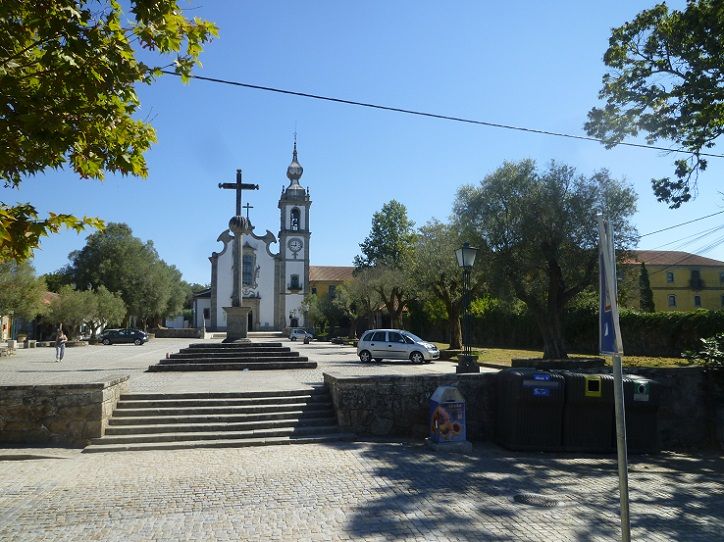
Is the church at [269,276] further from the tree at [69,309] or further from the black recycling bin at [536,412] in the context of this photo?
the black recycling bin at [536,412]

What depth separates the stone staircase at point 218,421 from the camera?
8852 millimetres

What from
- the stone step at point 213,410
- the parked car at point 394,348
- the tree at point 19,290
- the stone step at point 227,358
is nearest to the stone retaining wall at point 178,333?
the tree at point 19,290

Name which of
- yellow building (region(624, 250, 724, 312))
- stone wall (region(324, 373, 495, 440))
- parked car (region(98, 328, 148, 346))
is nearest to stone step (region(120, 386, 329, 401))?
stone wall (region(324, 373, 495, 440))

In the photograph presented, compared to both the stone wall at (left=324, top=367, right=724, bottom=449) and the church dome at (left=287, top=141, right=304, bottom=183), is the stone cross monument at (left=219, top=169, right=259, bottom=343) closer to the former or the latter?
the stone wall at (left=324, top=367, right=724, bottom=449)

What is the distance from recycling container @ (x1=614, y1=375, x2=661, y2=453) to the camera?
28.7ft

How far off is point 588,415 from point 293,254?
58.8 metres

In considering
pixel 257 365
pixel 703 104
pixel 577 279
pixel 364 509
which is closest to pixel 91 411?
pixel 364 509

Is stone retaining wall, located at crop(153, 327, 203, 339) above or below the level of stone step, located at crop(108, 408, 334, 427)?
above

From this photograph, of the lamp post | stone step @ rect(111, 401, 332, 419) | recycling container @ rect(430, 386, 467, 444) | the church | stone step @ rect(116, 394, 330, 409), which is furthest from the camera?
the church

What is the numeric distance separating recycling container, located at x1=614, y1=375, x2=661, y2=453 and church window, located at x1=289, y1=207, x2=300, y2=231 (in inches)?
2360

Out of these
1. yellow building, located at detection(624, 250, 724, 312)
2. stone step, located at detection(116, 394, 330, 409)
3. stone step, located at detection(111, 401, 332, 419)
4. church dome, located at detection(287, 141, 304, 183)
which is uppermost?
church dome, located at detection(287, 141, 304, 183)

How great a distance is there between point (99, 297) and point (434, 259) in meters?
33.2

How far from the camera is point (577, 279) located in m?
18.5

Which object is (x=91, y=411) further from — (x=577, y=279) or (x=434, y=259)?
(x=434, y=259)
